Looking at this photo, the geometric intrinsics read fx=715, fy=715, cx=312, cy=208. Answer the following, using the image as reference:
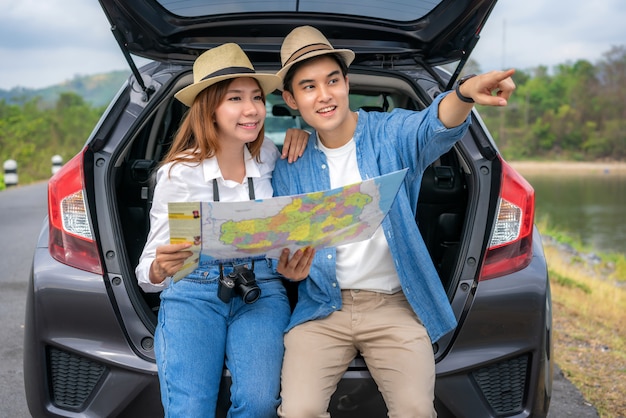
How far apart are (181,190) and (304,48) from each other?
64cm

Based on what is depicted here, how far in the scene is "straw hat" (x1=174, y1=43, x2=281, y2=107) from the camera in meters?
2.41

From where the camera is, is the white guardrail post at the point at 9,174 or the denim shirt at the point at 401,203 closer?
the denim shirt at the point at 401,203

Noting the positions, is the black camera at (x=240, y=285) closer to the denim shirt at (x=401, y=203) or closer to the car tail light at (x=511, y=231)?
the denim shirt at (x=401, y=203)

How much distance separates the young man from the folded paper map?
0.29 meters

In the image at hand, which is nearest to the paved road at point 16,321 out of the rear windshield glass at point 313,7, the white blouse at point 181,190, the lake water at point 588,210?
the white blouse at point 181,190

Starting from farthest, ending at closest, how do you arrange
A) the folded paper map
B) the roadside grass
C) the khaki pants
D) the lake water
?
the lake water → the roadside grass → the khaki pants → the folded paper map

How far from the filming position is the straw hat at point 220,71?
7.92ft

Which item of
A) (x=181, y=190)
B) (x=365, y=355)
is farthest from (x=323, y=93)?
(x=365, y=355)

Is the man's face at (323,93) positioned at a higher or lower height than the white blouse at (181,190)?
higher

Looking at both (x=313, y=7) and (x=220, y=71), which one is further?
(x=313, y=7)

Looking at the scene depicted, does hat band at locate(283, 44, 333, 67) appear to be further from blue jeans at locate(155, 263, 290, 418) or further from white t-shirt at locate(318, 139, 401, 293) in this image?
blue jeans at locate(155, 263, 290, 418)

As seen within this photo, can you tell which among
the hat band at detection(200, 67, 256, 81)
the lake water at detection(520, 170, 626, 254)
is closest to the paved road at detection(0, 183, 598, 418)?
the hat band at detection(200, 67, 256, 81)

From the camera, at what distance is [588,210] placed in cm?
3180

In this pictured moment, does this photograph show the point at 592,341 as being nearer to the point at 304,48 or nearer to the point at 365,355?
the point at 365,355
